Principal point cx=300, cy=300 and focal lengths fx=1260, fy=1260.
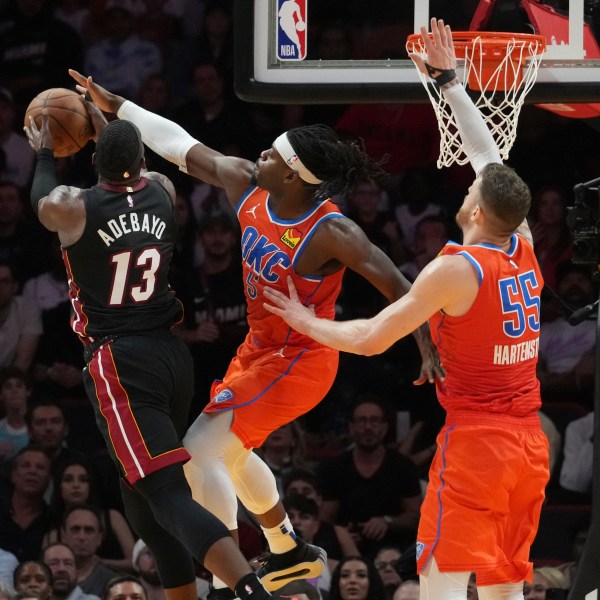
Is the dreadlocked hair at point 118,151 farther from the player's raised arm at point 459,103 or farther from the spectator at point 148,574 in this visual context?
the spectator at point 148,574

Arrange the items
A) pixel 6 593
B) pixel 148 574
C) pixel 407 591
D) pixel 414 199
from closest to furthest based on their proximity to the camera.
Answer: pixel 6 593
pixel 407 591
pixel 148 574
pixel 414 199

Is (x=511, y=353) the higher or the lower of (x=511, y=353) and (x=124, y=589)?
the higher

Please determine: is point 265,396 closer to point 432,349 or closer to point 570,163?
point 432,349

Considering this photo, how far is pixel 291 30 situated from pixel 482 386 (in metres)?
2.32

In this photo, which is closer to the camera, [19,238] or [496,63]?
[496,63]

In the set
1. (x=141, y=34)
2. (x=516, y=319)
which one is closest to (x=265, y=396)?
(x=516, y=319)

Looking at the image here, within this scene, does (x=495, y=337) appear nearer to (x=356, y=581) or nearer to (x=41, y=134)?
(x=41, y=134)

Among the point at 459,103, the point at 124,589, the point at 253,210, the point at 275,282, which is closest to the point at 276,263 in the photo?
the point at 275,282

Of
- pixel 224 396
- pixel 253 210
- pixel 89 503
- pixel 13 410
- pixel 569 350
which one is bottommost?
pixel 89 503

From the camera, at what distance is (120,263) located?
5.19m

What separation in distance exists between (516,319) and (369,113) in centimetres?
454

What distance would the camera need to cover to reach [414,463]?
838 cm

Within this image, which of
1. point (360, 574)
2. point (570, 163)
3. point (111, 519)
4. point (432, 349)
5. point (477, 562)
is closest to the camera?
point (477, 562)

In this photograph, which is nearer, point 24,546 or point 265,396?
point 265,396
